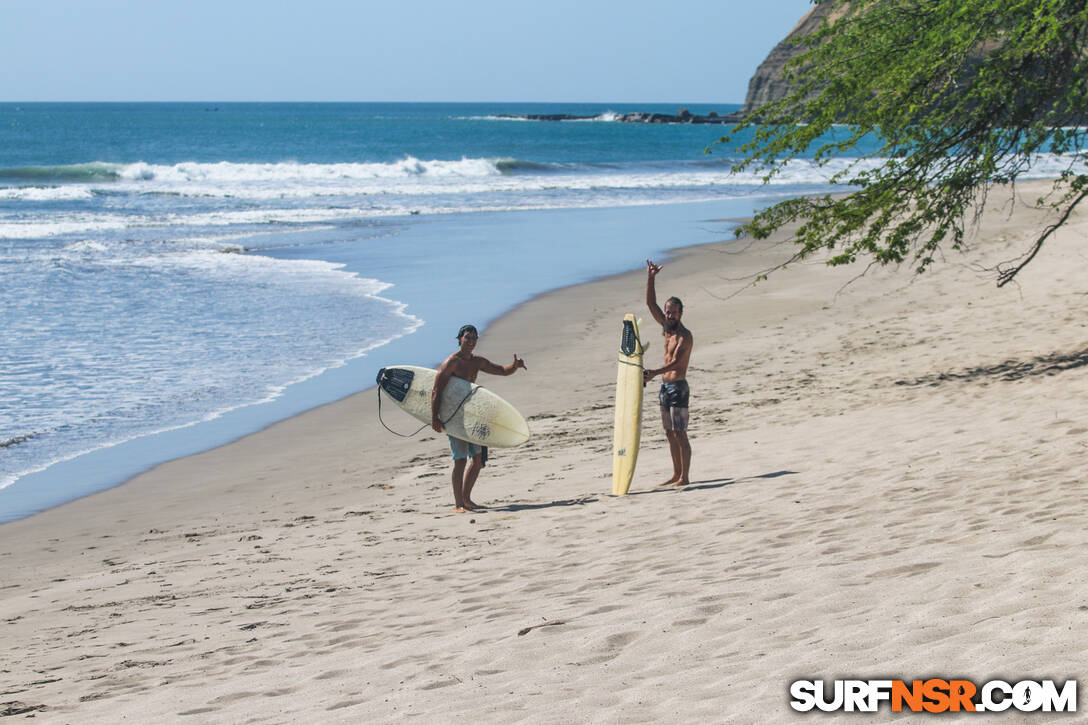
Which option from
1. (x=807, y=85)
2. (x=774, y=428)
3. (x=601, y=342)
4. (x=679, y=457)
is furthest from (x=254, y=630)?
(x=601, y=342)

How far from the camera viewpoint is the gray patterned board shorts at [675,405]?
8.29 m

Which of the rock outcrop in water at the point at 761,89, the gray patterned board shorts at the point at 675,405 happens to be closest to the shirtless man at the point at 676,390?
the gray patterned board shorts at the point at 675,405

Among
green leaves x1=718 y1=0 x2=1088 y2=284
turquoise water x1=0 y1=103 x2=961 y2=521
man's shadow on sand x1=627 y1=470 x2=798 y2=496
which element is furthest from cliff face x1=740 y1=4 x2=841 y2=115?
man's shadow on sand x1=627 y1=470 x2=798 y2=496

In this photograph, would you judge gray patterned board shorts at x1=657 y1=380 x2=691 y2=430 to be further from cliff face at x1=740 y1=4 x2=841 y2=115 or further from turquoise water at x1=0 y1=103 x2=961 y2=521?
cliff face at x1=740 y1=4 x2=841 y2=115

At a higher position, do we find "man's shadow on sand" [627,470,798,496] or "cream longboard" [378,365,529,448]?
"cream longboard" [378,365,529,448]

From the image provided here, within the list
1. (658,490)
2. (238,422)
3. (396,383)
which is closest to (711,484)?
(658,490)

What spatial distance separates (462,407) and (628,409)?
1.37 metres

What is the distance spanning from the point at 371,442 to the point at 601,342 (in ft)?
16.5

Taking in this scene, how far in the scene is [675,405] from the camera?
8.33 m

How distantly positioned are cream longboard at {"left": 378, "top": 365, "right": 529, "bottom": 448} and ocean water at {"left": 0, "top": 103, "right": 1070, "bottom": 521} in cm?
264

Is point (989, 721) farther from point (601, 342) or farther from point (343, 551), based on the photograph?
point (601, 342)

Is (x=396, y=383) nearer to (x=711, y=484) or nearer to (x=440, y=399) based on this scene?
(x=440, y=399)

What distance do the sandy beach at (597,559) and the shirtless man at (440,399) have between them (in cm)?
21

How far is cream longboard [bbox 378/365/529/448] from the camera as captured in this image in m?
8.35
